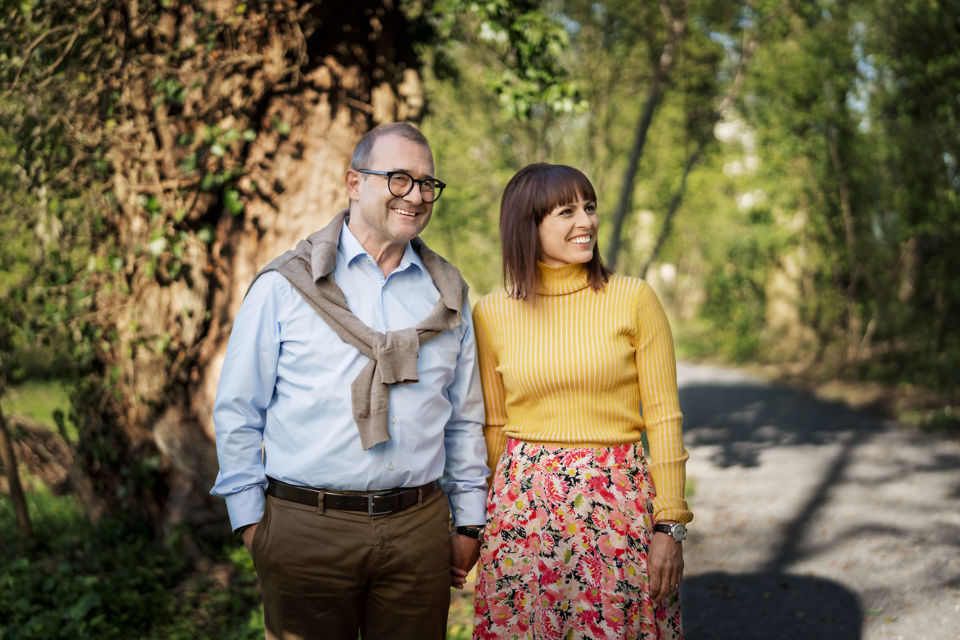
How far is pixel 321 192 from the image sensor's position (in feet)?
16.3

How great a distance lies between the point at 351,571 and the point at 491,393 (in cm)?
80

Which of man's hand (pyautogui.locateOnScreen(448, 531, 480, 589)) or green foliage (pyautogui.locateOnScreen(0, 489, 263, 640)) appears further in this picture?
green foliage (pyautogui.locateOnScreen(0, 489, 263, 640))

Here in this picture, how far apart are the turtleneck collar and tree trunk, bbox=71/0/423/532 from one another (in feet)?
8.37

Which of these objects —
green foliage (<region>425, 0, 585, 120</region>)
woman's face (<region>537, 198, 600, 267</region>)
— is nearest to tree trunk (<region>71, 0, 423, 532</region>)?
green foliage (<region>425, 0, 585, 120</region>)

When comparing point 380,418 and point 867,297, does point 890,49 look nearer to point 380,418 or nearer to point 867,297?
point 867,297

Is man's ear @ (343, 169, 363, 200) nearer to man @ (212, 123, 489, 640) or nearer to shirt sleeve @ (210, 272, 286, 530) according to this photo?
man @ (212, 123, 489, 640)

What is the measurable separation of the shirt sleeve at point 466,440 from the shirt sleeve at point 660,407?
56 cm

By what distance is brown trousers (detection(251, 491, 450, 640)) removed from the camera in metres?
2.39

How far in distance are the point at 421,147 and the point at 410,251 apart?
347 mm

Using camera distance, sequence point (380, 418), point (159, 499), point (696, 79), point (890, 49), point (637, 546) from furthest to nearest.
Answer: point (696, 79) → point (890, 49) → point (159, 499) → point (637, 546) → point (380, 418)

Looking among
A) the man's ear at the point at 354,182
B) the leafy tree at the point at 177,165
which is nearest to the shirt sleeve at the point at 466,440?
the man's ear at the point at 354,182

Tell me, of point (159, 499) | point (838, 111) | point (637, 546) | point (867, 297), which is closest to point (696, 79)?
point (838, 111)

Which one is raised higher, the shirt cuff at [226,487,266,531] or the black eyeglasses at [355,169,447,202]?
the black eyeglasses at [355,169,447,202]

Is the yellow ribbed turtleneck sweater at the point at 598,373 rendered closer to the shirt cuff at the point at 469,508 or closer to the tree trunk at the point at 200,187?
the shirt cuff at the point at 469,508
